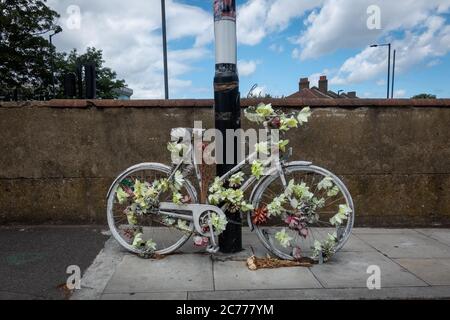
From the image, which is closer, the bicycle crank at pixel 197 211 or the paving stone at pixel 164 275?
the paving stone at pixel 164 275

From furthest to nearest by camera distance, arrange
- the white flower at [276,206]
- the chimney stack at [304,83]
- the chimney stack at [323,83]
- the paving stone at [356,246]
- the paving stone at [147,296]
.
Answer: the chimney stack at [323,83]
the chimney stack at [304,83]
the paving stone at [356,246]
the white flower at [276,206]
the paving stone at [147,296]

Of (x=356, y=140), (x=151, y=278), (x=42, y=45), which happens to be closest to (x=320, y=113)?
(x=356, y=140)

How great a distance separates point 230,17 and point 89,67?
5.96 meters

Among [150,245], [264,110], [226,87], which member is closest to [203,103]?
[226,87]

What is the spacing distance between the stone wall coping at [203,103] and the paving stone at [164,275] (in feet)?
6.28

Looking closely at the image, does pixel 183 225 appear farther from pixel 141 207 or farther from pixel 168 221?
pixel 141 207

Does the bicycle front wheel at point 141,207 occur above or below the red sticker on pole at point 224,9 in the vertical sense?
below

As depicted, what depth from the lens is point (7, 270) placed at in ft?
12.2

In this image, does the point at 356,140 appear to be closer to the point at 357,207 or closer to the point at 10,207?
the point at 357,207

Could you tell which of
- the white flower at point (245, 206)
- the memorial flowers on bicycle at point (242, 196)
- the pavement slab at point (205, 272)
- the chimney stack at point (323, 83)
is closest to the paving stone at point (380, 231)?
the pavement slab at point (205, 272)

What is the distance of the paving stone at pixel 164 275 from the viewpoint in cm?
342

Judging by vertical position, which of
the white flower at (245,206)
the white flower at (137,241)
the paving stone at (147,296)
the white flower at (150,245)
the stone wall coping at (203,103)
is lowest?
the paving stone at (147,296)

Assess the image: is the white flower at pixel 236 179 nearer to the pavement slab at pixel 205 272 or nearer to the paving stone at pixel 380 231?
the pavement slab at pixel 205 272

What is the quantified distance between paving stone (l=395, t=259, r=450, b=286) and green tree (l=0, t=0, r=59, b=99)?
25408mm
